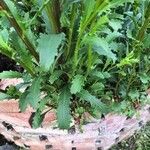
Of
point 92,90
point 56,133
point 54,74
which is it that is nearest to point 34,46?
point 54,74

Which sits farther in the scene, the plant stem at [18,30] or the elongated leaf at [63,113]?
the elongated leaf at [63,113]

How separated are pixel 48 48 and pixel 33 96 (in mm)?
234

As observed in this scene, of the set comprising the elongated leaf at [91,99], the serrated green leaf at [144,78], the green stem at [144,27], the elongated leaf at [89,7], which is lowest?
the elongated leaf at [91,99]

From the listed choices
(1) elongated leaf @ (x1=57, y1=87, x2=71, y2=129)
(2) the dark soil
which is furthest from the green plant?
(2) the dark soil

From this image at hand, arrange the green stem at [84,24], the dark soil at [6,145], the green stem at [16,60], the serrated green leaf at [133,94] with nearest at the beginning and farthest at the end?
1. the green stem at [84,24]
2. the green stem at [16,60]
3. the serrated green leaf at [133,94]
4. the dark soil at [6,145]

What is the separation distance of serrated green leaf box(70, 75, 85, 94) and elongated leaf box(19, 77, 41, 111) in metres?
0.10

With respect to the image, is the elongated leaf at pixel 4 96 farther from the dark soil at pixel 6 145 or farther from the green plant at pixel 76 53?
the dark soil at pixel 6 145

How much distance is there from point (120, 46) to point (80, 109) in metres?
0.26

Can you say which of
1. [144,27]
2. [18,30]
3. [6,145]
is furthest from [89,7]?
[6,145]

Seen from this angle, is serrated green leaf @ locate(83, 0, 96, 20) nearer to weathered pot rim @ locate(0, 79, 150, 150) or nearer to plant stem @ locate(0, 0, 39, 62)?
plant stem @ locate(0, 0, 39, 62)

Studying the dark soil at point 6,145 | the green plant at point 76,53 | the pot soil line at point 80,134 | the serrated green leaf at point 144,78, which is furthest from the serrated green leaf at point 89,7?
the dark soil at point 6,145

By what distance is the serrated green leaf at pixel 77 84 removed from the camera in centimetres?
124

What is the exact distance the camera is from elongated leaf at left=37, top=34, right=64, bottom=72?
1.04 m

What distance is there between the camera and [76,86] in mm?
1245
